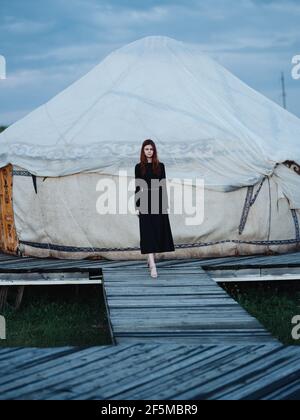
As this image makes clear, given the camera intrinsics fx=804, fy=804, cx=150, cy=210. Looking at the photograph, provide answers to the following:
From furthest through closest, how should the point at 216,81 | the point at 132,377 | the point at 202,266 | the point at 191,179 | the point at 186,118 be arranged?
the point at 216,81 → the point at 186,118 → the point at 191,179 → the point at 202,266 → the point at 132,377

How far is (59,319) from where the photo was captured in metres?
7.05

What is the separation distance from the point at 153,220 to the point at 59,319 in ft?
4.44

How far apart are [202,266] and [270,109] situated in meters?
2.67

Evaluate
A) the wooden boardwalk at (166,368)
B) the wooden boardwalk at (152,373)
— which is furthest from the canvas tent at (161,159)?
the wooden boardwalk at (152,373)

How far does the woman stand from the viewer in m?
6.34

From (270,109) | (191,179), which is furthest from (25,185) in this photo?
(270,109)

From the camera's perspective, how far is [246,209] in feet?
24.6

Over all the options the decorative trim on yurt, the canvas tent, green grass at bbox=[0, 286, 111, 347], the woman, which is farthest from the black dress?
the decorative trim on yurt

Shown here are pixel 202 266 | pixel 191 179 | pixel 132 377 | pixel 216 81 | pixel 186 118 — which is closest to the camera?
pixel 132 377

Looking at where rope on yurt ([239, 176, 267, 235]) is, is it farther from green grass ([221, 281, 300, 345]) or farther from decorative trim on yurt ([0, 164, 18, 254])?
decorative trim on yurt ([0, 164, 18, 254])

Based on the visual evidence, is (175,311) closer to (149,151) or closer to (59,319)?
(149,151)

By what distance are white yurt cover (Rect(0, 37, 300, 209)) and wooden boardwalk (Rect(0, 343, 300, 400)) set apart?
3.44m

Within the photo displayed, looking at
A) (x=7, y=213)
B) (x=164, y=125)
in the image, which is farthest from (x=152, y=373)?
(x=7, y=213)

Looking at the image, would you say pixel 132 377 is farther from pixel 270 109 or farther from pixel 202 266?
pixel 270 109
